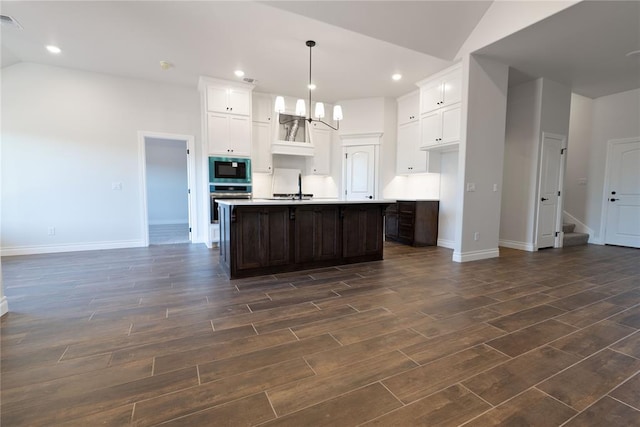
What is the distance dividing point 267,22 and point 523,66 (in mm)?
3878

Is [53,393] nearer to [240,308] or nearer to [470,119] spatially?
[240,308]

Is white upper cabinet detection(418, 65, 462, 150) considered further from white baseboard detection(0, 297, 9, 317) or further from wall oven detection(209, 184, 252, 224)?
white baseboard detection(0, 297, 9, 317)

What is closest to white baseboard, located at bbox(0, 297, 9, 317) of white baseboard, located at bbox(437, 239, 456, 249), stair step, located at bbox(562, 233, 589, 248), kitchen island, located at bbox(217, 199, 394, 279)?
kitchen island, located at bbox(217, 199, 394, 279)

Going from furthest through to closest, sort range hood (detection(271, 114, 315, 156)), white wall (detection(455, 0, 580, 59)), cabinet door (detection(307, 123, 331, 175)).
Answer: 1. cabinet door (detection(307, 123, 331, 175))
2. range hood (detection(271, 114, 315, 156))
3. white wall (detection(455, 0, 580, 59))

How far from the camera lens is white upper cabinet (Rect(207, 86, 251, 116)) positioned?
5.05 m

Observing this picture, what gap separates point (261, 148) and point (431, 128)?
3.24 metres

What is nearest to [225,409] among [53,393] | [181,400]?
[181,400]

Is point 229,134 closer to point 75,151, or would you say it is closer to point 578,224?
point 75,151

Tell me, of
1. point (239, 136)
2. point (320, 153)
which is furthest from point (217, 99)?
point (320, 153)

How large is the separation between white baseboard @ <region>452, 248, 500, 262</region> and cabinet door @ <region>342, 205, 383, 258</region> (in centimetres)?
114

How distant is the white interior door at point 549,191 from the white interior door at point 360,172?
2.98 meters

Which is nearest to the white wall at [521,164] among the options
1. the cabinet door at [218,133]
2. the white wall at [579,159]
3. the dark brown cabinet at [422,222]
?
the dark brown cabinet at [422,222]

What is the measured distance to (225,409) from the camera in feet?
4.39

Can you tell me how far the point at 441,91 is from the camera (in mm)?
4711
